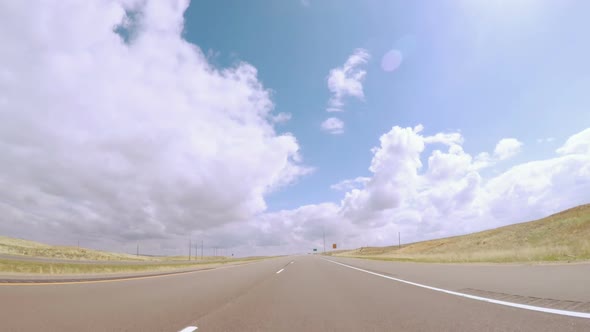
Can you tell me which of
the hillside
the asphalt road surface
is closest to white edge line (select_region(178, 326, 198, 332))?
the asphalt road surface

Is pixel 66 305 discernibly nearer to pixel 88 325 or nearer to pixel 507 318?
pixel 88 325

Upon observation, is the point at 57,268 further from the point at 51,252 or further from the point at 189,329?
the point at 51,252

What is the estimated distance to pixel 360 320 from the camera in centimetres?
577

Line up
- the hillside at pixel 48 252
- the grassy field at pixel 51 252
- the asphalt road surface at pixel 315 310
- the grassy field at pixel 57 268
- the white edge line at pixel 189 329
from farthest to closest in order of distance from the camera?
the grassy field at pixel 51 252 < the hillside at pixel 48 252 < the grassy field at pixel 57 268 < the asphalt road surface at pixel 315 310 < the white edge line at pixel 189 329

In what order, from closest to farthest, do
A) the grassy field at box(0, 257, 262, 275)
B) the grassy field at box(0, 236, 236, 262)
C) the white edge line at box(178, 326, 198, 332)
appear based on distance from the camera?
the white edge line at box(178, 326, 198, 332) → the grassy field at box(0, 257, 262, 275) → the grassy field at box(0, 236, 236, 262)

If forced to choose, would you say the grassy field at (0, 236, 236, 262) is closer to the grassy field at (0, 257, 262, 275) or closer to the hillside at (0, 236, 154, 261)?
the hillside at (0, 236, 154, 261)

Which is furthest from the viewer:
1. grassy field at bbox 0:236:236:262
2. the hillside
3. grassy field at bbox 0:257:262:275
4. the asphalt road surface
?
grassy field at bbox 0:236:236:262

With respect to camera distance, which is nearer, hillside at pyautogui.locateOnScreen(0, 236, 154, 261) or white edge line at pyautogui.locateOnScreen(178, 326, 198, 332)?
white edge line at pyautogui.locateOnScreen(178, 326, 198, 332)

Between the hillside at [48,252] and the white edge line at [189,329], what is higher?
the white edge line at [189,329]

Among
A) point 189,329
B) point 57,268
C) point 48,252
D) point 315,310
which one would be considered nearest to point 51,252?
point 48,252

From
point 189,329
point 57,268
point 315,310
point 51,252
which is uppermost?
point 189,329

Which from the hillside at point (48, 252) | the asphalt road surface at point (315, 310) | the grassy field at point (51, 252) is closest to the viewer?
the asphalt road surface at point (315, 310)

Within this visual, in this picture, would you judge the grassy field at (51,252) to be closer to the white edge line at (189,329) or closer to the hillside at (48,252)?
the hillside at (48,252)

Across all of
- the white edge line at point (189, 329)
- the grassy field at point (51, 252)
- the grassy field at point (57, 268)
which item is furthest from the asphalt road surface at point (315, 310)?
the grassy field at point (51, 252)
